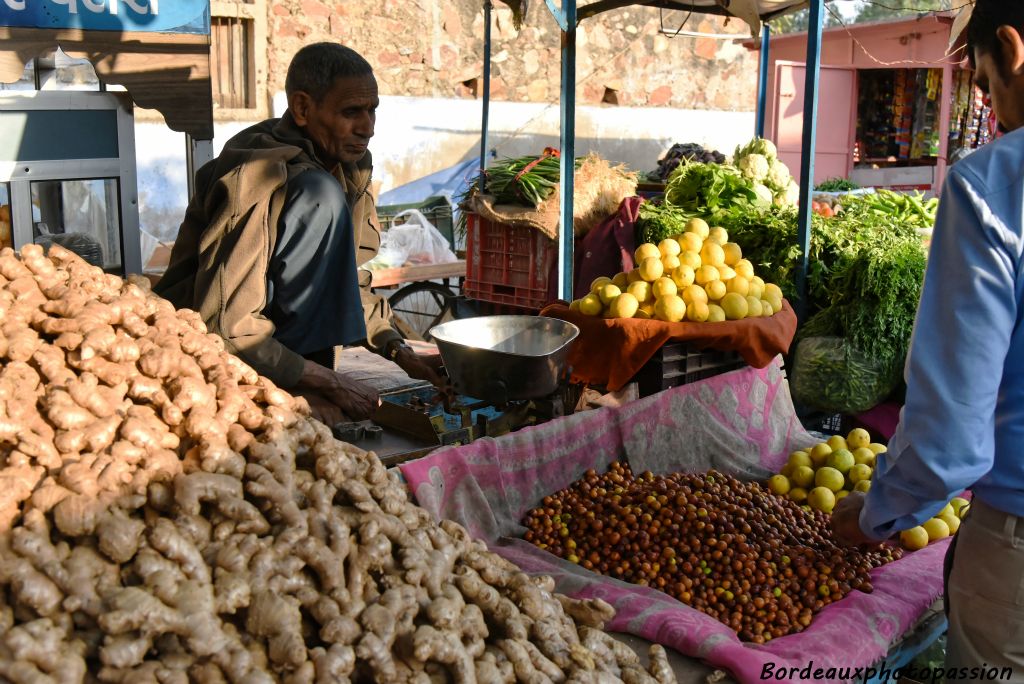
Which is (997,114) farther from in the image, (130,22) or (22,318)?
(130,22)

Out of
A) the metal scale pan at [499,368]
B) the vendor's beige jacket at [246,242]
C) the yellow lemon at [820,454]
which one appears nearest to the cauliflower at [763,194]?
the yellow lemon at [820,454]

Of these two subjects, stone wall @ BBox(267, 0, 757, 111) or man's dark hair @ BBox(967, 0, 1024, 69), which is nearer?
man's dark hair @ BBox(967, 0, 1024, 69)

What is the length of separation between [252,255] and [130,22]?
126 centimetres

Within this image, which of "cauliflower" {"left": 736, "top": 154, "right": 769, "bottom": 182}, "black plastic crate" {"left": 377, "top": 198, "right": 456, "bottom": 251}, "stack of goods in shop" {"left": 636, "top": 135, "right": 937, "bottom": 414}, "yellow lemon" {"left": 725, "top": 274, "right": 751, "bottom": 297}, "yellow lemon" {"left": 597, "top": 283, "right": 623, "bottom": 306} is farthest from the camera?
"black plastic crate" {"left": 377, "top": 198, "right": 456, "bottom": 251}

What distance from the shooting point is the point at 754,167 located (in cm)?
665

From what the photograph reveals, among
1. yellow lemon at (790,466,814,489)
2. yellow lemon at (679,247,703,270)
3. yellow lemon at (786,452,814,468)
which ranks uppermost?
yellow lemon at (679,247,703,270)

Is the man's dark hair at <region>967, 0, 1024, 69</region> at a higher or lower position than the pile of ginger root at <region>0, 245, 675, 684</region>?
higher

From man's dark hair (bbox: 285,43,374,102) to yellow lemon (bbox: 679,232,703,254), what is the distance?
176 centimetres

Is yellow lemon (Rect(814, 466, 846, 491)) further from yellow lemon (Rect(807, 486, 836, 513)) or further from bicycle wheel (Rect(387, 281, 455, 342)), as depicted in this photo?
bicycle wheel (Rect(387, 281, 455, 342))

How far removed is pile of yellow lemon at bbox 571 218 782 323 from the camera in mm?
3771

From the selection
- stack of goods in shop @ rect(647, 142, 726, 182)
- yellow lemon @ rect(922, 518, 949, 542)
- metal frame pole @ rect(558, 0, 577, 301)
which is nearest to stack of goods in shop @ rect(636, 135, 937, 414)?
metal frame pole @ rect(558, 0, 577, 301)

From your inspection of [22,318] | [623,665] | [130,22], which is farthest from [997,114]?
[130,22]

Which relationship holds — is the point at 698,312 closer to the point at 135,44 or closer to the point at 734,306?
the point at 734,306

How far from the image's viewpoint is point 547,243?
579 cm
